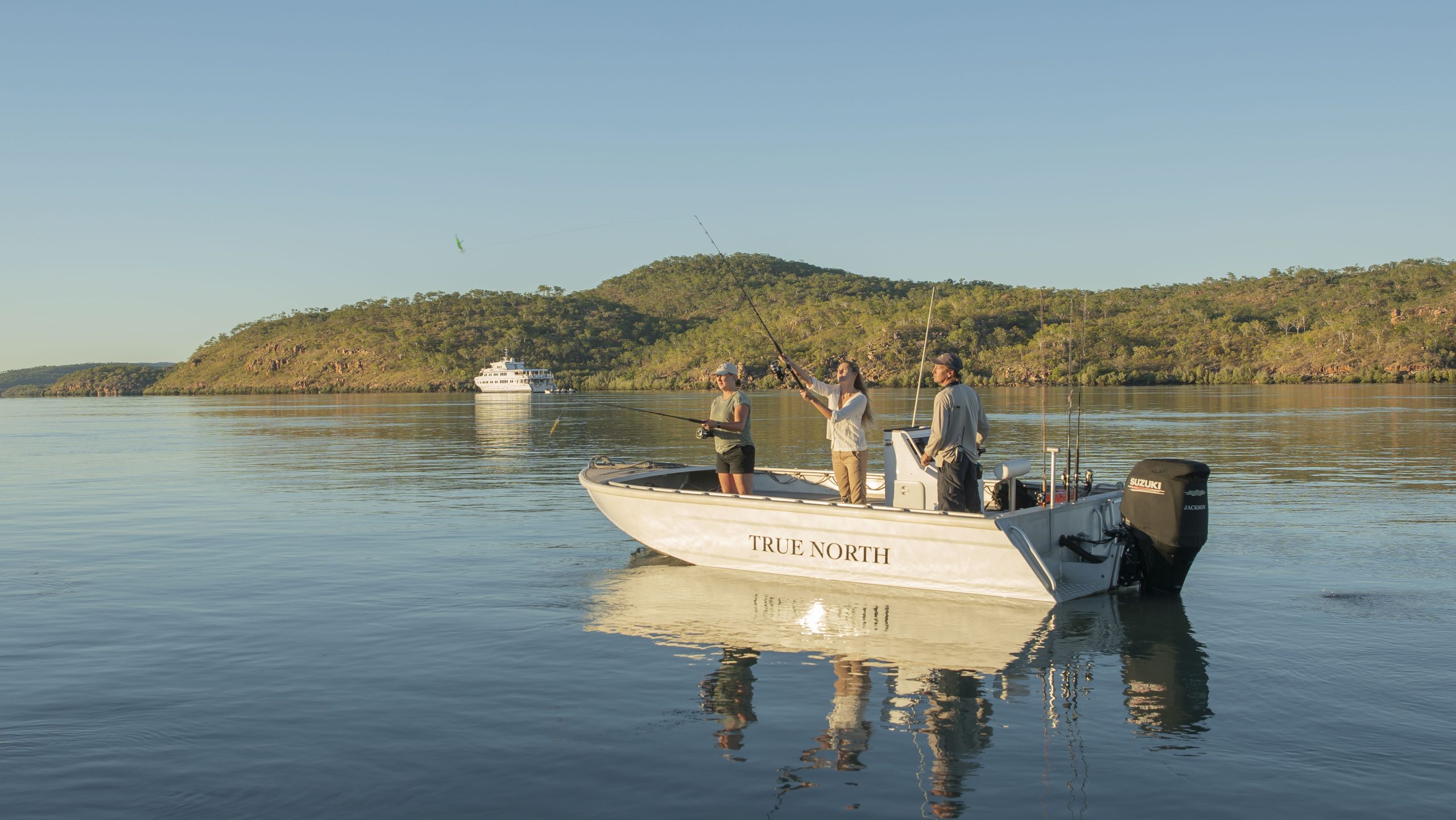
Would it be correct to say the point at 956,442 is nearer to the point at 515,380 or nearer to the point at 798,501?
the point at 798,501

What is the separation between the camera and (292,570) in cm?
1062

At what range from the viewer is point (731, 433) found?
1023 cm

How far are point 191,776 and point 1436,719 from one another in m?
6.54

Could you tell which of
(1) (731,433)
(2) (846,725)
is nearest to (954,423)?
(1) (731,433)

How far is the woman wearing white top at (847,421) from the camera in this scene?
31.1 feet

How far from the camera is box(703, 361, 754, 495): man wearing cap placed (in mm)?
10117

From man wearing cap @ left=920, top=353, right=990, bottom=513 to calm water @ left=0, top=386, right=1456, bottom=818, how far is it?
2.86 feet

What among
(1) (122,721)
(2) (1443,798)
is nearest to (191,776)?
(1) (122,721)

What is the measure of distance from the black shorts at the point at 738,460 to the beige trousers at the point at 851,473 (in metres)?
0.99

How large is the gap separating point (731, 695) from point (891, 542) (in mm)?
2707

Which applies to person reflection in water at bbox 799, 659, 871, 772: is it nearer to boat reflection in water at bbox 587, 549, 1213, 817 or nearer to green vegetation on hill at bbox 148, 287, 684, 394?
boat reflection in water at bbox 587, 549, 1213, 817

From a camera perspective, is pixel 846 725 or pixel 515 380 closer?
pixel 846 725

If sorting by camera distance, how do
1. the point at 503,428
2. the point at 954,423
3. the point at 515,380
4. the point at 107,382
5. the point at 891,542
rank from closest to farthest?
the point at 954,423 → the point at 891,542 → the point at 503,428 → the point at 515,380 → the point at 107,382

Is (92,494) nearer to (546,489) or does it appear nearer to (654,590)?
(546,489)
